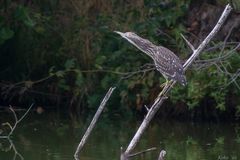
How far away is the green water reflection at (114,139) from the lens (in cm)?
895

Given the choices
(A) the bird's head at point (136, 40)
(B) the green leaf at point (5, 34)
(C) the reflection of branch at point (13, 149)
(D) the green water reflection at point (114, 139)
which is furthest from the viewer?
(B) the green leaf at point (5, 34)

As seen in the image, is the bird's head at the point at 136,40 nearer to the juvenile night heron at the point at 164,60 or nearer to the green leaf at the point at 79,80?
the juvenile night heron at the point at 164,60

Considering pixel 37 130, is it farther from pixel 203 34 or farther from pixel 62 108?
pixel 203 34

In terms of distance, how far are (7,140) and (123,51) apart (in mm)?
2500

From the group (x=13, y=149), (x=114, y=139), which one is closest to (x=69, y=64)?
(x=114, y=139)

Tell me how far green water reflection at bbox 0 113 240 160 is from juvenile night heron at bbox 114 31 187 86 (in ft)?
7.21

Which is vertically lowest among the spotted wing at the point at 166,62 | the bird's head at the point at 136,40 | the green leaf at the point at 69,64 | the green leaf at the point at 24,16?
the green leaf at the point at 69,64

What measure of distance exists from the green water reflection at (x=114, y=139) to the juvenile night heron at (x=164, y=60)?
2199 millimetres

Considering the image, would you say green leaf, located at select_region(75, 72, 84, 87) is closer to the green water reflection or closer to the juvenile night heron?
the green water reflection

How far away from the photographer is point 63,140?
9828 mm

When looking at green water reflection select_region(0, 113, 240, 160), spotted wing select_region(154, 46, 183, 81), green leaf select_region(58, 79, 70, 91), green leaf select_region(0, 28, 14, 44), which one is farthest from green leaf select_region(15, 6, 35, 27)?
spotted wing select_region(154, 46, 183, 81)

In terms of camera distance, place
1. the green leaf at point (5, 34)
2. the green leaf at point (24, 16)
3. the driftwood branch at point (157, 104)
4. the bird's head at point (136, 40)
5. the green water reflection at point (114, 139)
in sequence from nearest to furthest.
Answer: the driftwood branch at point (157, 104)
the bird's head at point (136, 40)
the green water reflection at point (114, 139)
the green leaf at point (5, 34)
the green leaf at point (24, 16)

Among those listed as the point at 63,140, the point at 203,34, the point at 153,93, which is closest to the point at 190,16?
the point at 203,34

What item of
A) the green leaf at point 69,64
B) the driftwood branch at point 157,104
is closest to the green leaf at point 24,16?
the green leaf at point 69,64
